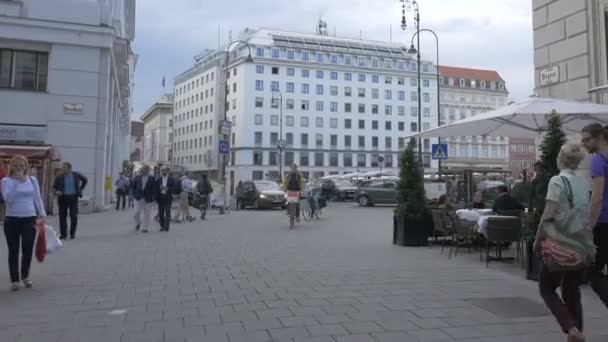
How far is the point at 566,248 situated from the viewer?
4070mm

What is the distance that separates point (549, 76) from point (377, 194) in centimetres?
2102

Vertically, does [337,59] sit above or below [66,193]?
above

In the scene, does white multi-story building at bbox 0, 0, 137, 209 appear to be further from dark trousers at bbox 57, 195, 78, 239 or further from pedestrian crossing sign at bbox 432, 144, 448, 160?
pedestrian crossing sign at bbox 432, 144, 448, 160

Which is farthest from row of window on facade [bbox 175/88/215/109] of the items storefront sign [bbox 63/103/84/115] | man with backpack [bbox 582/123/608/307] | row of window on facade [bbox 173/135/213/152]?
man with backpack [bbox 582/123/608/307]

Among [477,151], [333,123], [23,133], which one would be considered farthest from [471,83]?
[23,133]

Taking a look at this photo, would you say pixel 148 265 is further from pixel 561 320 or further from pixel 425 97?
pixel 425 97

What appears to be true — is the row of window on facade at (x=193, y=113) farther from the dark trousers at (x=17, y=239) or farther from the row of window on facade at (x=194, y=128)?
the dark trousers at (x=17, y=239)

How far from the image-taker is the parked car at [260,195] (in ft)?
86.9

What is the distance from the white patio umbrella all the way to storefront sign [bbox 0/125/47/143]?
16195mm

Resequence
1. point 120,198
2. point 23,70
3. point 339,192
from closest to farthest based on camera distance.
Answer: point 23,70, point 120,198, point 339,192

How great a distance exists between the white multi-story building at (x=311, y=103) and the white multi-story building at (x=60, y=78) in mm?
62971

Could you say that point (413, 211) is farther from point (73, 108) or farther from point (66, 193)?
point (73, 108)

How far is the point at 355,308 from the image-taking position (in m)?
5.55

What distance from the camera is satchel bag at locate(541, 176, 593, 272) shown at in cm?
405
